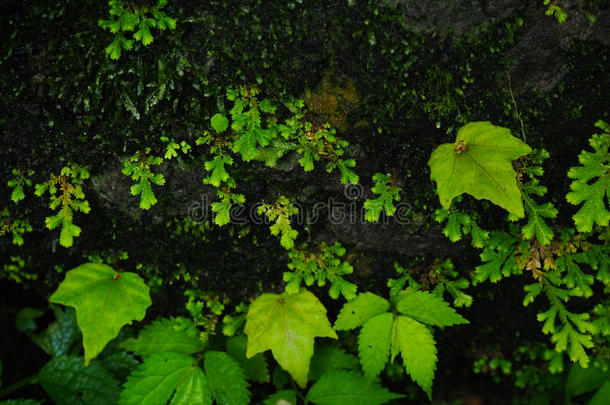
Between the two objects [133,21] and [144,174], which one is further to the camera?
[144,174]

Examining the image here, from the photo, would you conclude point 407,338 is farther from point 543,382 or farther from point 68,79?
point 68,79

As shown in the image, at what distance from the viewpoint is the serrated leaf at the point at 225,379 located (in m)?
2.03

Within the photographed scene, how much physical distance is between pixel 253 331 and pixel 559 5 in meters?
2.00

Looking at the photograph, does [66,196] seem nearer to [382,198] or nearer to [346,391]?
[382,198]

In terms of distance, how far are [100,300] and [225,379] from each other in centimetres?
72

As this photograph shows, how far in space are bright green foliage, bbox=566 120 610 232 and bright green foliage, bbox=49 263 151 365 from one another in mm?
2071

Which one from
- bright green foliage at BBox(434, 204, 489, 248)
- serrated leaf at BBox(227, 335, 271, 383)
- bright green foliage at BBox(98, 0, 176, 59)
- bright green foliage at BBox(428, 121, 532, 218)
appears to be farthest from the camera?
serrated leaf at BBox(227, 335, 271, 383)

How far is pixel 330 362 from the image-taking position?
2328 mm

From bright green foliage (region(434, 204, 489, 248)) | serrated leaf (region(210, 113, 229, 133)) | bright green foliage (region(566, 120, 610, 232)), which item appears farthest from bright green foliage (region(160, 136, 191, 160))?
bright green foliage (region(566, 120, 610, 232))

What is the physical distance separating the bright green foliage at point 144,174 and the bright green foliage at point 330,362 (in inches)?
48.9

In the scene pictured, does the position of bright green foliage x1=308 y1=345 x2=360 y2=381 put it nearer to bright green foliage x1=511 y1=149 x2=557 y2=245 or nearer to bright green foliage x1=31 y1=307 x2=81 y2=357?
bright green foliage x1=511 y1=149 x2=557 y2=245

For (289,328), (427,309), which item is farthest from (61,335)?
(427,309)

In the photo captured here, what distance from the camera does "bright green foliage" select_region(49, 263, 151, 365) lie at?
1.88m

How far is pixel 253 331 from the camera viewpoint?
6.55 feet
